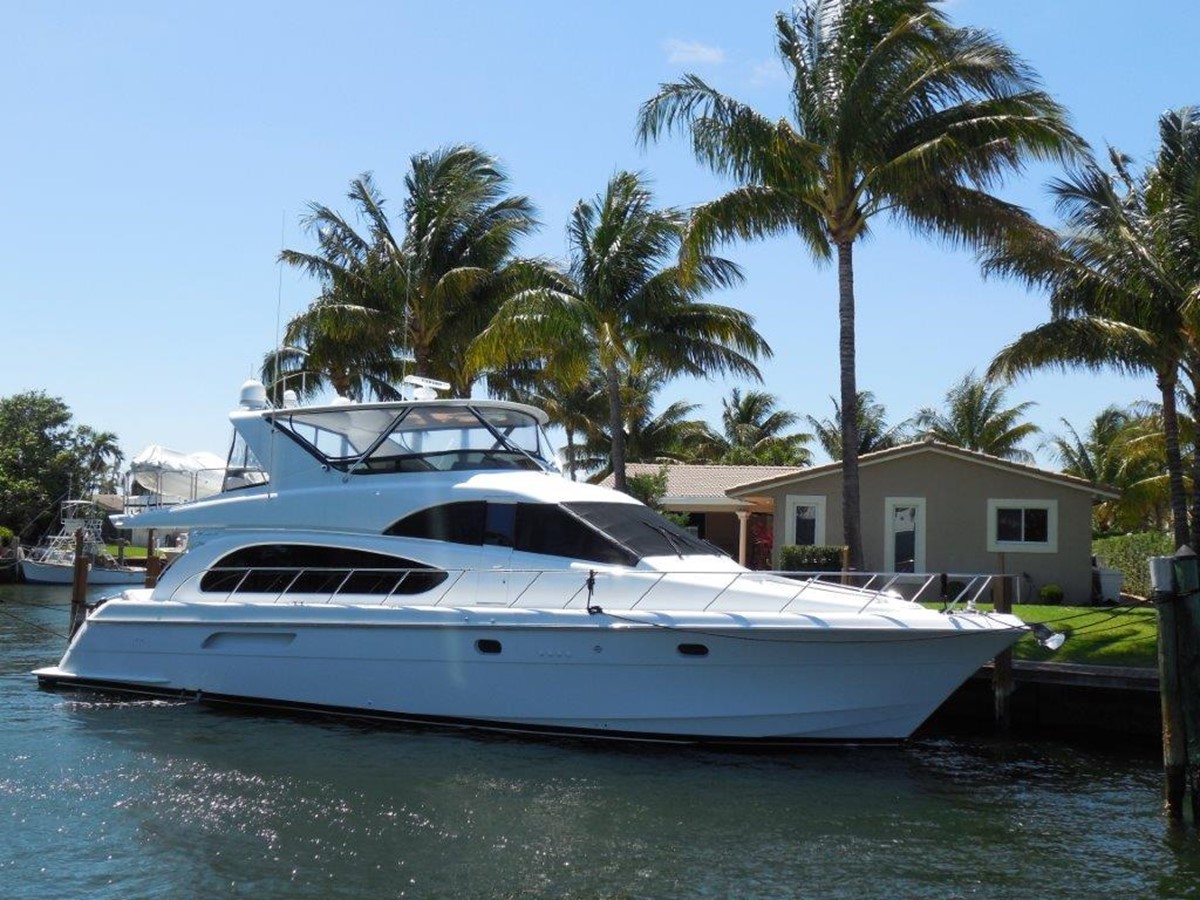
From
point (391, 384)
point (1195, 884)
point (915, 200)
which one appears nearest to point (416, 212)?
point (391, 384)

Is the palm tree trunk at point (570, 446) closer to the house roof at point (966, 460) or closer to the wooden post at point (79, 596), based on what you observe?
the house roof at point (966, 460)

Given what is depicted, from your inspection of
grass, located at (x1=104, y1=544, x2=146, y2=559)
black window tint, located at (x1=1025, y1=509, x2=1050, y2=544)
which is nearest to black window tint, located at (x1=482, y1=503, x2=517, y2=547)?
black window tint, located at (x1=1025, y1=509, x2=1050, y2=544)

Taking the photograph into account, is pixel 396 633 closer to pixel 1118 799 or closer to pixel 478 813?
pixel 478 813

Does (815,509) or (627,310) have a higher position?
(627,310)

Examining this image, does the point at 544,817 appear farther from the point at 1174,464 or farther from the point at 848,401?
the point at 1174,464

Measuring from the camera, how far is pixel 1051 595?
774 inches

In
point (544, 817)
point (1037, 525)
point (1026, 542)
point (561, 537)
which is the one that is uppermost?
point (1037, 525)

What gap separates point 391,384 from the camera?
89.1 ft

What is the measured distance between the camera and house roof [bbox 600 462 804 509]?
2705 centimetres

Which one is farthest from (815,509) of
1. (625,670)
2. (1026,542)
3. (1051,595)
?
(625,670)

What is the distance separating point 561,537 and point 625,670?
1635 millimetres

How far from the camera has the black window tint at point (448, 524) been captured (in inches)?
490

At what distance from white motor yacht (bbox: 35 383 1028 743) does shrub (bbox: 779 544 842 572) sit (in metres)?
7.44

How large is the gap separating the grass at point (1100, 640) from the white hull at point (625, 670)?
2.95 metres
